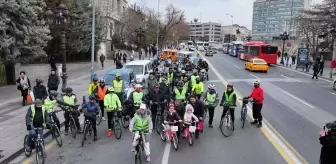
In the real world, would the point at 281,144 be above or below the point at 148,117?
below

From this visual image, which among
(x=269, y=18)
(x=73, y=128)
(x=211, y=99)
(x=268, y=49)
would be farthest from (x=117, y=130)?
(x=269, y=18)

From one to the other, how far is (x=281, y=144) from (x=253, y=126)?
90.7 inches

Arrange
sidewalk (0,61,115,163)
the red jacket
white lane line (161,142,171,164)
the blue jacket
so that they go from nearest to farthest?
white lane line (161,142,171,164) < sidewalk (0,61,115,163) < the blue jacket < the red jacket

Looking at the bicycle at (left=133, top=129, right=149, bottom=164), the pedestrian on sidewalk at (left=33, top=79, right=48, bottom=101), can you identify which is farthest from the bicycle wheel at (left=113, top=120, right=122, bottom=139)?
the pedestrian on sidewalk at (left=33, top=79, right=48, bottom=101)

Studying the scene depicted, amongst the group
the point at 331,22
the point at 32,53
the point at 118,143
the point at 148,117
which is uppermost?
the point at 331,22

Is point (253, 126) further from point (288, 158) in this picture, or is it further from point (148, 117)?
point (148, 117)

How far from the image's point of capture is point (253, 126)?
1319 cm

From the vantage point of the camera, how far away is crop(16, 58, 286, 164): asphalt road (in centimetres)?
941

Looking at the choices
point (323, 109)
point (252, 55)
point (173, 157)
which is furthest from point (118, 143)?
point (252, 55)

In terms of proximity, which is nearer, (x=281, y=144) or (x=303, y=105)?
(x=281, y=144)

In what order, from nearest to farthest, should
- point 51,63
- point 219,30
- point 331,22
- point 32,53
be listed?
1. point 32,53
2. point 51,63
3. point 331,22
4. point 219,30

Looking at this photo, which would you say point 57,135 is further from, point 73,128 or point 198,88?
point 198,88

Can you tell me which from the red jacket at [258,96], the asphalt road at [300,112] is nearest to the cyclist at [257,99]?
the red jacket at [258,96]

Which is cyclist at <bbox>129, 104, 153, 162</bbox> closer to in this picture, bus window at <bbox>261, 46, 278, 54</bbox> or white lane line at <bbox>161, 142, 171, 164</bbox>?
white lane line at <bbox>161, 142, 171, 164</bbox>
